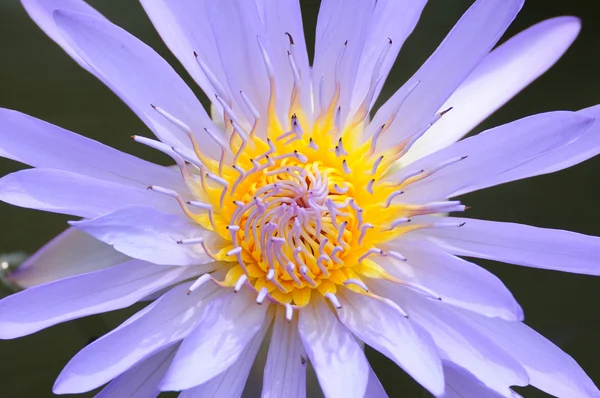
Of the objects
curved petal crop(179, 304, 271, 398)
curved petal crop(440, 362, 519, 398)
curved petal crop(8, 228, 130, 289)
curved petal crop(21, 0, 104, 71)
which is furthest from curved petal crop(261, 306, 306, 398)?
curved petal crop(21, 0, 104, 71)

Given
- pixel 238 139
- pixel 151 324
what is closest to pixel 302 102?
pixel 238 139

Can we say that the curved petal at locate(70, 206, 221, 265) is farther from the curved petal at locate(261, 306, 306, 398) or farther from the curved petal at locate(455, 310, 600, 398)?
the curved petal at locate(455, 310, 600, 398)

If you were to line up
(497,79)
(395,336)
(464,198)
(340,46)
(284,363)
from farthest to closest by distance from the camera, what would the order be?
(464,198)
(497,79)
(340,46)
(284,363)
(395,336)

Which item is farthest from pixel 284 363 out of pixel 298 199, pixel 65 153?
pixel 65 153

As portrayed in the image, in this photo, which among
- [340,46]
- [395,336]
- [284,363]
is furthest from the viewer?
[340,46]

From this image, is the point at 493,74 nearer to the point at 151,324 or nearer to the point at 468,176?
the point at 468,176

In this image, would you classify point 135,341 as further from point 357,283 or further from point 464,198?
point 464,198

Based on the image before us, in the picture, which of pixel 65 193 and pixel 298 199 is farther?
pixel 298 199
